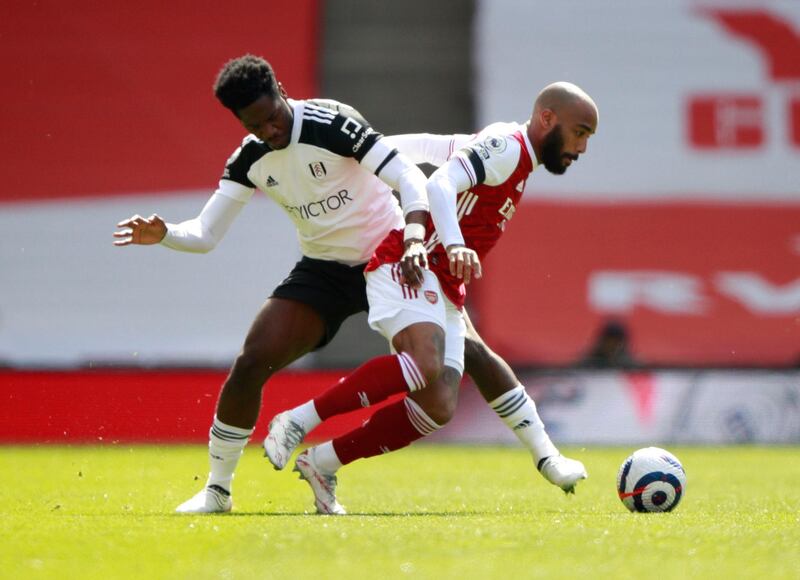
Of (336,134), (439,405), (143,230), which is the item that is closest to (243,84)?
(336,134)

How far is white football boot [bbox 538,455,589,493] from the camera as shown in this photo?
265 inches

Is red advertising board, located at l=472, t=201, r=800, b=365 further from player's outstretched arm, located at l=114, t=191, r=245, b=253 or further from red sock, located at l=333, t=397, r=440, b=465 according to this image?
red sock, located at l=333, t=397, r=440, b=465

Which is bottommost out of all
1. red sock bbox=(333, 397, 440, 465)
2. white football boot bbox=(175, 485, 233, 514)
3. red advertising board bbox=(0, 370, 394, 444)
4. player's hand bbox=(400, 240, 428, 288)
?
red advertising board bbox=(0, 370, 394, 444)

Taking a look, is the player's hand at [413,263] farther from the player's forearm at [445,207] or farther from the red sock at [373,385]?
the red sock at [373,385]

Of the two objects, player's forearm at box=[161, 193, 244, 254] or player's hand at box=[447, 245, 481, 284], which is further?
player's forearm at box=[161, 193, 244, 254]

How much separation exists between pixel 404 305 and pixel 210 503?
1.27 metres

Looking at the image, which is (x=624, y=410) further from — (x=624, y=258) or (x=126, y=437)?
(x=126, y=437)

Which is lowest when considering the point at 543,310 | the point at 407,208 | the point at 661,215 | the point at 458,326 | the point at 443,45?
the point at 543,310

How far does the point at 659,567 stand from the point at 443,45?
1370 cm

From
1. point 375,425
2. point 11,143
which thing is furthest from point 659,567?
point 11,143

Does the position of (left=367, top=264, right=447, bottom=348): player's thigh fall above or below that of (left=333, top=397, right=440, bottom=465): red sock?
above

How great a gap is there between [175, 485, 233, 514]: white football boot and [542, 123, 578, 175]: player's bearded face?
207cm

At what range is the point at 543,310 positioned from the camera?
664 inches

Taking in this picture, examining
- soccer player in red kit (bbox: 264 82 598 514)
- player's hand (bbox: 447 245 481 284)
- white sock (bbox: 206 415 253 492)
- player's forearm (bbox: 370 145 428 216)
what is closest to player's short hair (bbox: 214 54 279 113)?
player's forearm (bbox: 370 145 428 216)
